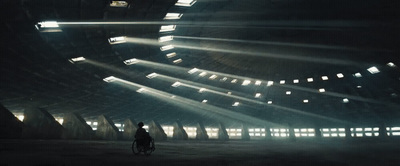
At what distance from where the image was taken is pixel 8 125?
67.5ft

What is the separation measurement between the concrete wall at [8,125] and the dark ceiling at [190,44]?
4422 mm

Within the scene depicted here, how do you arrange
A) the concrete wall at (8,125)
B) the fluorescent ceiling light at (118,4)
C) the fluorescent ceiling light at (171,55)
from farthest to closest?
the fluorescent ceiling light at (171,55) < the concrete wall at (8,125) < the fluorescent ceiling light at (118,4)

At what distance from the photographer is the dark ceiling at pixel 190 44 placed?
62.0 ft

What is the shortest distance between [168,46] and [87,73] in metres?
9.23

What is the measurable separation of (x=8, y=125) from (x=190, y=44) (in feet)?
54.9

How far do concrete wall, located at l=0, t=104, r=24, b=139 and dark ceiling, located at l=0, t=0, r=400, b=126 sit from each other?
14.5 ft

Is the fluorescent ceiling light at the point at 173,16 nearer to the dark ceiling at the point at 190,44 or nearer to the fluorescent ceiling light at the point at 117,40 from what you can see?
the dark ceiling at the point at 190,44

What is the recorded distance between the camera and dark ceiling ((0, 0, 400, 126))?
1891cm

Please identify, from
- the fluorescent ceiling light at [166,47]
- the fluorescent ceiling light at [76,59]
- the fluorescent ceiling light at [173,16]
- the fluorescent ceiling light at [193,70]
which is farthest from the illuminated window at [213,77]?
the fluorescent ceiling light at [173,16]

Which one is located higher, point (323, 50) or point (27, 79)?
point (323, 50)

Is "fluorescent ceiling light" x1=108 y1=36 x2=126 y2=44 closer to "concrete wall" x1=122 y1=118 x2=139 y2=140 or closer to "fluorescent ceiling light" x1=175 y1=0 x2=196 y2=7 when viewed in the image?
"fluorescent ceiling light" x1=175 y1=0 x2=196 y2=7

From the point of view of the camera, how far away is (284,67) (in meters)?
44.4

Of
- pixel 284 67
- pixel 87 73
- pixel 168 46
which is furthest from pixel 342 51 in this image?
pixel 87 73

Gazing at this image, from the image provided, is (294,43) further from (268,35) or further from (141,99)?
(141,99)
